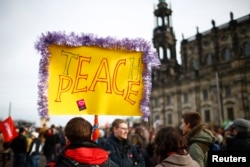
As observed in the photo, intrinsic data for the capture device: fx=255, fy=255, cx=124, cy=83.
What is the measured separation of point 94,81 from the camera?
4156 millimetres

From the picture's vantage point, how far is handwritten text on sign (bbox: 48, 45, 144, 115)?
3.95m

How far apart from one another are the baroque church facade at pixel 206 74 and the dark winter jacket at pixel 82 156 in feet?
110

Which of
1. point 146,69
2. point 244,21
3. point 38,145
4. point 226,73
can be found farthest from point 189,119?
point 244,21

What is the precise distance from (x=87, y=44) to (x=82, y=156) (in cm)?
225

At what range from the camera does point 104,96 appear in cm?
418

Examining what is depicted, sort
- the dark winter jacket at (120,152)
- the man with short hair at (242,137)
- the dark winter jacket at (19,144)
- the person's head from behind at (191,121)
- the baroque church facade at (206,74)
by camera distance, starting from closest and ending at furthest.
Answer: the person's head from behind at (191,121) < the dark winter jacket at (120,152) < the man with short hair at (242,137) < the dark winter jacket at (19,144) < the baroque church facade at (206,74)

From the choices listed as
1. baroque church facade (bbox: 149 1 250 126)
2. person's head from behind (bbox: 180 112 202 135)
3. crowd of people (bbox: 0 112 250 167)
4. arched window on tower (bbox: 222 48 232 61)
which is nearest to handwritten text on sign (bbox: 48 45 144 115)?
crowd of people (bbox: 0 112 250 167)

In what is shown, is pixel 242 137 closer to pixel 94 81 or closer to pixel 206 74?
pixel 94 81

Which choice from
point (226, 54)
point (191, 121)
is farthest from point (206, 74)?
point (191, 121)

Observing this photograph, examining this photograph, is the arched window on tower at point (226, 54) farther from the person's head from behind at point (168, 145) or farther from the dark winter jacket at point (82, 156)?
the dark winter jacket at point (82, 156)

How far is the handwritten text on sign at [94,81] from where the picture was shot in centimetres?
395

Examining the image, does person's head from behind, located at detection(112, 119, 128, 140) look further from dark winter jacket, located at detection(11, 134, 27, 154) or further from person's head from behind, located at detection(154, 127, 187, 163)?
dark winter jacket, located at detection(11, 134, 27, 154)

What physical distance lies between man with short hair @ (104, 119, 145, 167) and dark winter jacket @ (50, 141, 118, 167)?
→ 1765 millimetres

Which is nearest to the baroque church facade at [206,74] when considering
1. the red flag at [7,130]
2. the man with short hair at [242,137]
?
the red flag at [7,130]
